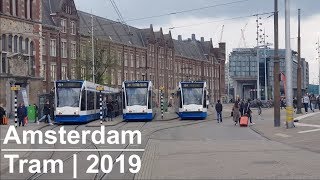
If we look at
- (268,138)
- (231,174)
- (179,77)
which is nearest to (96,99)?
(268,138)

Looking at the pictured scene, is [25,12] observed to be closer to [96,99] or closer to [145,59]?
[96,99]

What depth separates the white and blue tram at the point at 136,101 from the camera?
1757 inches

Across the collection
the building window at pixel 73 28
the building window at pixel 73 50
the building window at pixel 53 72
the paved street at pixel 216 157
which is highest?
the building window at pixel 73 28

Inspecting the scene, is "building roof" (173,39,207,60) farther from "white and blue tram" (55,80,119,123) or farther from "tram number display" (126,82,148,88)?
"white and blue tram" (55,80,119,123)

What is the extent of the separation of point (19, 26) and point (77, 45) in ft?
66.5

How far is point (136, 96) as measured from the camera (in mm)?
44781

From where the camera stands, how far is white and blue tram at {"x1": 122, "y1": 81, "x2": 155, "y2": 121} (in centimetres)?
4462

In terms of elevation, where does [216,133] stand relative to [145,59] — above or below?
below

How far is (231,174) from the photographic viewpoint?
582 inches

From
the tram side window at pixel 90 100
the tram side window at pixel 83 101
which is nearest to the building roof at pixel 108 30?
the tram side window at pixel 90 100

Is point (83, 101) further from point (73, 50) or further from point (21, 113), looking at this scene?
point (73, 50)

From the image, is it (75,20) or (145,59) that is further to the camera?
(145,59)

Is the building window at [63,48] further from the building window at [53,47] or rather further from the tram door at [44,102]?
the tram door at [44,102]

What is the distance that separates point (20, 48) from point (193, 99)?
22201 millimetres
